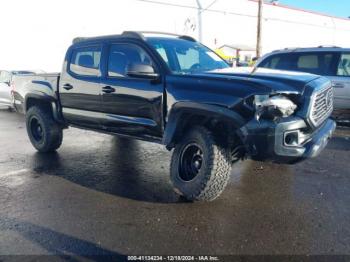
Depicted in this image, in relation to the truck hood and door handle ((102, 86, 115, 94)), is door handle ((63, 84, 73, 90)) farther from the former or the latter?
the truck hood

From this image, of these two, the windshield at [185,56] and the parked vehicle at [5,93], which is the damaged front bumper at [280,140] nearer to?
the windshield at [185,56]

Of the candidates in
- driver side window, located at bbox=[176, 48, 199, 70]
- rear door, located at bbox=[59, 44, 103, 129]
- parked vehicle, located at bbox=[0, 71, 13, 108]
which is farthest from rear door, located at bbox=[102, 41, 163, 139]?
parked vehicle, located at bbox=[0, 71, 13, 108]

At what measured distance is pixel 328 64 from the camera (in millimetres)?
7918

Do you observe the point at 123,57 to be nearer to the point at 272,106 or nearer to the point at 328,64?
the point at 272,106

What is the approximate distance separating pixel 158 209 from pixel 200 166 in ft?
2.24

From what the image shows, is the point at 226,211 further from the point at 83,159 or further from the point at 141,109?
the point at 83,159

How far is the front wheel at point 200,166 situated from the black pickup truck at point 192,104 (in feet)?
0.04

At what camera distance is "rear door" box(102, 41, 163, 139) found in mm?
4488

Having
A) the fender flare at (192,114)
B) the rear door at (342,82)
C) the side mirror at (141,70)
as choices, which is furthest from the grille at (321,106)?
the rear door at (342,82)

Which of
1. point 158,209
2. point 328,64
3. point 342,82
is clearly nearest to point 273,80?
point 158,209

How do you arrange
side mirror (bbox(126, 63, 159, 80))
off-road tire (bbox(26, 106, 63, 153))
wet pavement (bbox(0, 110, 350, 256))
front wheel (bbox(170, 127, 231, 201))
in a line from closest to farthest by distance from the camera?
wet pavement (bbox(0, 110, 350, 256)) < front wheel (bbox(170, 127, 231, 201)) < side mirror (bbox(126, 63, 159, 80)) < off-road tire (bbox(26, 106, 63, 153))

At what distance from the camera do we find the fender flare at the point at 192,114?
12.0 feet

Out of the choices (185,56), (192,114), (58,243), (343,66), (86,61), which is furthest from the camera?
(343,66)

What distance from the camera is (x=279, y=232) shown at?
11.4ft
